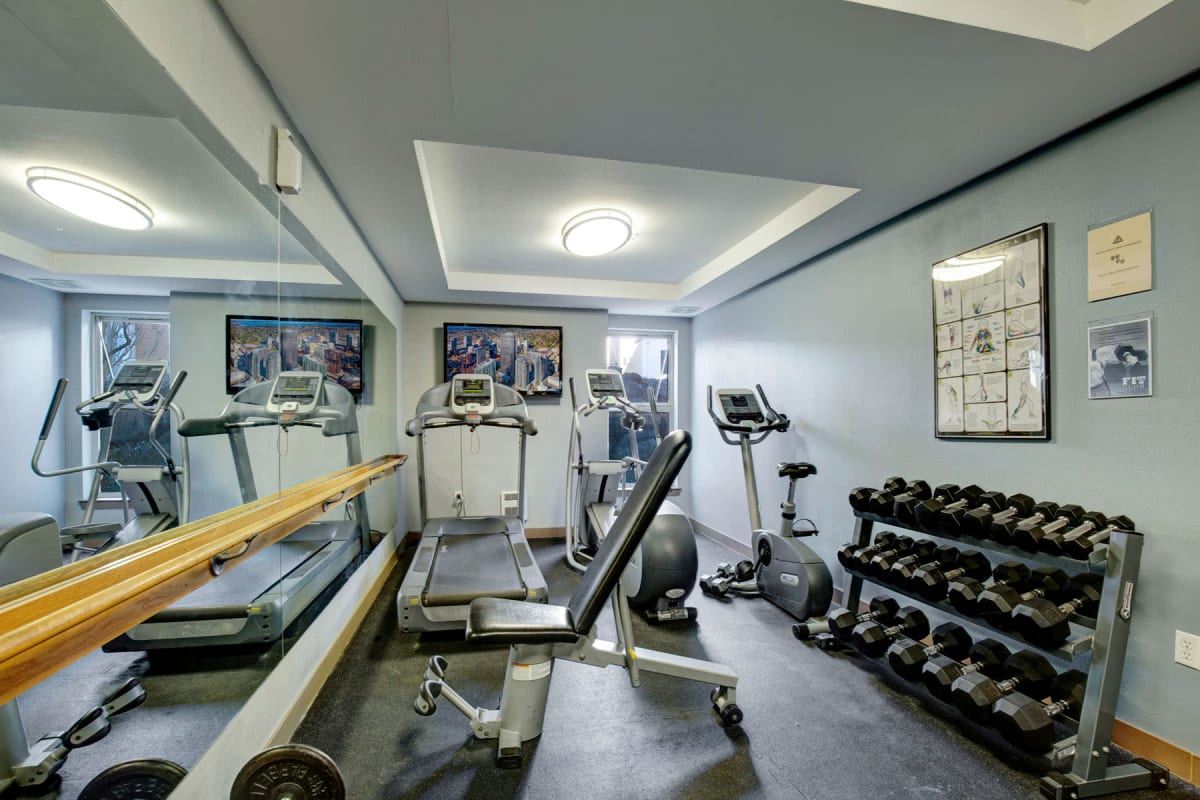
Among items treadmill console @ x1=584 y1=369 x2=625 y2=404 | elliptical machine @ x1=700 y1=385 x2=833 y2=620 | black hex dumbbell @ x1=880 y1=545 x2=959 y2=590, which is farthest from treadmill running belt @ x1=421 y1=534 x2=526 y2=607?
black hex dumbbell @ x1=880 y1=545 x2=959 y2=590

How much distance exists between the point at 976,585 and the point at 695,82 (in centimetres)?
214

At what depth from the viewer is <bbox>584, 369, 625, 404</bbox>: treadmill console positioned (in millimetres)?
3994

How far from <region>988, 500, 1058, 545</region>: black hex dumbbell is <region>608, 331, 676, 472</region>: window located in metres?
3.69

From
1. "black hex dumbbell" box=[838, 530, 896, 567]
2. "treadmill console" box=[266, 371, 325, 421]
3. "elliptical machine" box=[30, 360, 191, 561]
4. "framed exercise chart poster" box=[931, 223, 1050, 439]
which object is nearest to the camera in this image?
"elliptical machine" box=[30, 360, 191, 561]

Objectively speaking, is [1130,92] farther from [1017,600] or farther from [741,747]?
[741,747]

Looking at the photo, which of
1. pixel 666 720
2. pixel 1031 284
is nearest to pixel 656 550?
pixel 666 720

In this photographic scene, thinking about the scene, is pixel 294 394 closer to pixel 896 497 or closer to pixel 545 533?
pixel 896 497

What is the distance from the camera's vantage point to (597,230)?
10.4 feet

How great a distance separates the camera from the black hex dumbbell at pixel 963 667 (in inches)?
73.0

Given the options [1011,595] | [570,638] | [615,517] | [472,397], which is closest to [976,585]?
[1011,595]

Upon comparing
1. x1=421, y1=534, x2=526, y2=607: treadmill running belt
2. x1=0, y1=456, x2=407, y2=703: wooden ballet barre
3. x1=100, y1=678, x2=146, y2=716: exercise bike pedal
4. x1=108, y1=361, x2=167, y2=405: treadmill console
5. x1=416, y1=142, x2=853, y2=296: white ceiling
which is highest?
x1=416, y1=142, x2=853, y2=296: white ceiling

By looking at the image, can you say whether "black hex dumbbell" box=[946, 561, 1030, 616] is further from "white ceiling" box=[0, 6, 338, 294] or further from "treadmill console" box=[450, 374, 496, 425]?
"treadmill console" box=[450, 374, 496, 425]

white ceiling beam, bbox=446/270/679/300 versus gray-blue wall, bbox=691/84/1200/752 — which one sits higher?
white ceiling beam, bbox=446/270/679/300

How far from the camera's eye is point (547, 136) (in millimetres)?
2002
